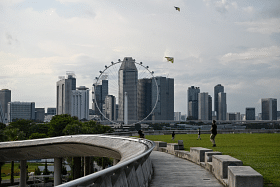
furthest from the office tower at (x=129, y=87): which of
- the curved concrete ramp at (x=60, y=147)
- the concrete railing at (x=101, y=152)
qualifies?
the curved concrete ramp at (x=60, y=147)

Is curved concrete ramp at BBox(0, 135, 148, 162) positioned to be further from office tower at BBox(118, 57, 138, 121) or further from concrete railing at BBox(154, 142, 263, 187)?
office tower at BBox(118, 57, 138, 121)

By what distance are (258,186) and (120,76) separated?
432 feet

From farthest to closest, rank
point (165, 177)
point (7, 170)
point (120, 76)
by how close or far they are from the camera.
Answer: point (120, 76), point (7, 170), point (165, 177)

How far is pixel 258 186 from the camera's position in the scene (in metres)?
8.31

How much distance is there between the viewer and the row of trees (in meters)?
75.4

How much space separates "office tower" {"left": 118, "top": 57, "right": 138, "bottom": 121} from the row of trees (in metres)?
21.1

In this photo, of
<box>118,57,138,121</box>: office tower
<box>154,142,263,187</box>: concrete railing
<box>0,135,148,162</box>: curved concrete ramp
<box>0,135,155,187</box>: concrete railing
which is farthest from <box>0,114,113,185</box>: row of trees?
<box>154,142,263,187</box>: concrete railing

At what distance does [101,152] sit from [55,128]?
85.7 m

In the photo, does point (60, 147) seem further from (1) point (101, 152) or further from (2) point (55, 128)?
(2) point (55, 128)

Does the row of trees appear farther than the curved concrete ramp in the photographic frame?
Yes

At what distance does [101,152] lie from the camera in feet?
106

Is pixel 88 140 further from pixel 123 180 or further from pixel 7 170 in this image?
pixel 7 170

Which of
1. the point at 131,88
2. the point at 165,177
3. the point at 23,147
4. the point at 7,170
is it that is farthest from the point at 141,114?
the point at 165,177

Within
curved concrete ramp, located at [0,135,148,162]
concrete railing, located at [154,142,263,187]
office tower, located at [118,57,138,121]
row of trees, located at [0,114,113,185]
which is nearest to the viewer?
concrete railing, located at [154,142,263,187]
